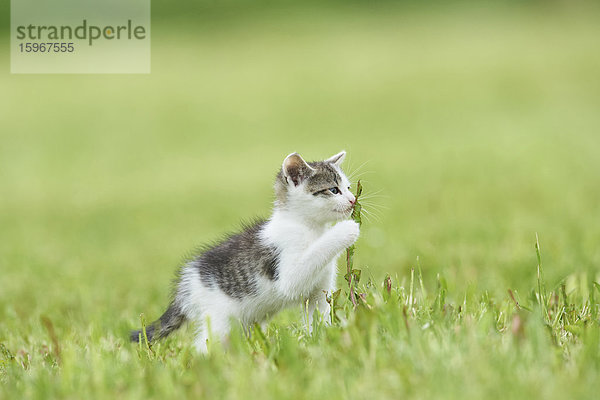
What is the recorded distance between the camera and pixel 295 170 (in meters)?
4.46

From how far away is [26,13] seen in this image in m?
28.6

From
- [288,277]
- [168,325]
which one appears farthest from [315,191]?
[168,325]

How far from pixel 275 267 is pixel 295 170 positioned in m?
0.65

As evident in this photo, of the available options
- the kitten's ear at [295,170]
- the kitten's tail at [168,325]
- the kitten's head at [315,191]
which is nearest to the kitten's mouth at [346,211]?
the kitten's head at [315,191]

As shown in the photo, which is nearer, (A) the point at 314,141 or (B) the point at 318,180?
(B) the point at 318,180

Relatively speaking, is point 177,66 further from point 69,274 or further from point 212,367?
point 212,367

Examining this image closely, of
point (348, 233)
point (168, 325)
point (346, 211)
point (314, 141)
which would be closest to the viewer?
point (348, 233)

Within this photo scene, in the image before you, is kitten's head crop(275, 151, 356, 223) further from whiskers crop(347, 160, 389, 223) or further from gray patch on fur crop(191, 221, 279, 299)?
gray patch on fur crop(191, 221, 279, 299)

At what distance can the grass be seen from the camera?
9.71 ft

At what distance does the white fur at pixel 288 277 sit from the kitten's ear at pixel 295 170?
0.04 metres

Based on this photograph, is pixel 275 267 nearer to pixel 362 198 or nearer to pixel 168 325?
pixel 362 198

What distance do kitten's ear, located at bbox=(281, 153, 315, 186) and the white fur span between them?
43 millimetres

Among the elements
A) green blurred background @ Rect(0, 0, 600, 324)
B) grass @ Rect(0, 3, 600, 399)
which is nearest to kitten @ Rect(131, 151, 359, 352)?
grass @ Rect(0, 3, 600, 399)

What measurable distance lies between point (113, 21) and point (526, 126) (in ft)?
45.4
